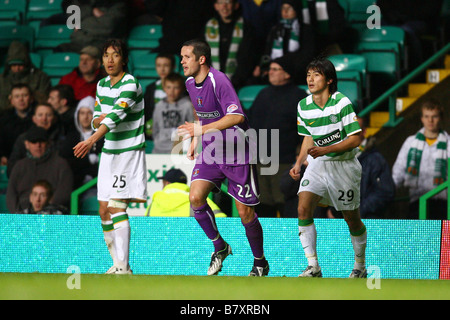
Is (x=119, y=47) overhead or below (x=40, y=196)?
overhead

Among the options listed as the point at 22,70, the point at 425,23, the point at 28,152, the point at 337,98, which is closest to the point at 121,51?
the point at 337,98

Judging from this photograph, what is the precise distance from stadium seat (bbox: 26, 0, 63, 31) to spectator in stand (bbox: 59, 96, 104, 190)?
12.9 feet

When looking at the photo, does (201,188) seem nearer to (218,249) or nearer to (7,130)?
(218,249)

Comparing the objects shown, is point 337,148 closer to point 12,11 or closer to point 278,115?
point 278,115

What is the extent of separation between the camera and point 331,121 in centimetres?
650

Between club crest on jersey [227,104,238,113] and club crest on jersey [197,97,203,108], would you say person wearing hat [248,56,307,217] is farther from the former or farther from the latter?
club crest on jersey [227,104,238,113]

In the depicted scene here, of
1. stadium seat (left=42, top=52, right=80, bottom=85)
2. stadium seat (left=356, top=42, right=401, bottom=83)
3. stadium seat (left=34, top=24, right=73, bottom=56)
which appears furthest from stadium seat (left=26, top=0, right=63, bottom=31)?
stadium seat (left=356, top=42, right=401, bottom=83)

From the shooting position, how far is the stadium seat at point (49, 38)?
1265 cm

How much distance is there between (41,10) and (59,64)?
1894mm

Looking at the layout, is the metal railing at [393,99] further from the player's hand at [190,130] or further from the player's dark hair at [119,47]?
the player's hand at [190,130]

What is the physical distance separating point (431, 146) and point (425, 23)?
332cm

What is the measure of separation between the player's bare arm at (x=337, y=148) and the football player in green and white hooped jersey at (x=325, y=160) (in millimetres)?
36

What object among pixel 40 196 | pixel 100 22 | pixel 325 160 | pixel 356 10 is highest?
pixel 356 10

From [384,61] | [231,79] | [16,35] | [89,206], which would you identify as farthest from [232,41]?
[16,35]
